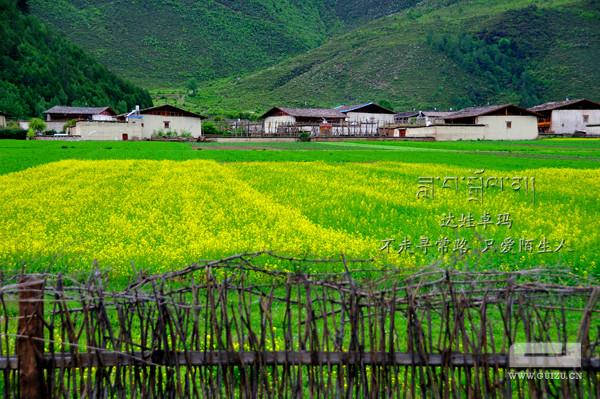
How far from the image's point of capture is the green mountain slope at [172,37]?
490 ft

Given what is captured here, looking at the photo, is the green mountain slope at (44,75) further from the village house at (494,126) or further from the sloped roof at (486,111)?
the sloped roof at (486,111)

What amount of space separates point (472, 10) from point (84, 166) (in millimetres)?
176547

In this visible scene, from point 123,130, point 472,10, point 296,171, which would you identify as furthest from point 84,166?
point 472,10

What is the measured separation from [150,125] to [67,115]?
65.0ft

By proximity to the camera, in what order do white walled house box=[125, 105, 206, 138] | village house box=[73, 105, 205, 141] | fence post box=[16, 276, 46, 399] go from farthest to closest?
white walled house box=[125, 105, 206, 138] < village house box=[73, 105, 205, 141] < fence post box=[16, 276, 46, 399]

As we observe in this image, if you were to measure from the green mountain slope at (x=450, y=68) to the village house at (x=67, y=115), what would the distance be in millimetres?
31443

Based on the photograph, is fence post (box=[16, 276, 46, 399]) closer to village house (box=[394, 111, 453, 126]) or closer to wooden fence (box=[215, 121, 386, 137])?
wooden fence (box=[215, 121, 386, 137])

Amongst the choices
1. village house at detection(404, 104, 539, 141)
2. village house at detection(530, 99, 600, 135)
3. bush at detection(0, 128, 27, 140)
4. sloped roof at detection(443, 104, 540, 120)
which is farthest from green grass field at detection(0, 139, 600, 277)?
village house at detection(530, 99, 600, 135)

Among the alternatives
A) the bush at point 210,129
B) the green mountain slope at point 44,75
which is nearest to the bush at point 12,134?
the bush at point 210,129

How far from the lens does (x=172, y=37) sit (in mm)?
164000

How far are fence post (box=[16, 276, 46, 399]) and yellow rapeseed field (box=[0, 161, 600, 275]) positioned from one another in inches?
17.7

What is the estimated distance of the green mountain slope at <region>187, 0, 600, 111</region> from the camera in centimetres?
11711

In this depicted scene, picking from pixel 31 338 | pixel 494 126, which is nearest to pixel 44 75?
pixel 494 126

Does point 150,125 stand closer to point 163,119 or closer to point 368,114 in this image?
point 163,119
